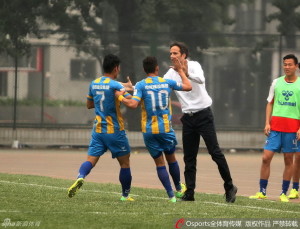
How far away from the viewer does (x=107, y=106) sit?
11.9 m

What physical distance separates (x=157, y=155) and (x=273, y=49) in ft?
54.8

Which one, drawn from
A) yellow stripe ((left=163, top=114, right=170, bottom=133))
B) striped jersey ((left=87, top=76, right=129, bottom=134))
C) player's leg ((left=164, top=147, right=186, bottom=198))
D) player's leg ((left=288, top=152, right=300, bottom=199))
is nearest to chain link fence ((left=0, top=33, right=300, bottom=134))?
player's leg ((left=288, top=152, right=300, bottom=199))

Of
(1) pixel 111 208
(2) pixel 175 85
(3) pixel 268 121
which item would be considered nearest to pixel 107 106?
(2) pixel 175 85

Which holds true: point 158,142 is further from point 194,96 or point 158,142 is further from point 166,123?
point 194,96

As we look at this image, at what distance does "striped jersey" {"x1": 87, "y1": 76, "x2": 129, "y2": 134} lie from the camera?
1187 cm

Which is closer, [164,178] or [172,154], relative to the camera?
[164,178]

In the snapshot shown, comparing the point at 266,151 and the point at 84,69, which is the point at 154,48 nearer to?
the point at 84,69

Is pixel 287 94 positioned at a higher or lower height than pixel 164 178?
higher

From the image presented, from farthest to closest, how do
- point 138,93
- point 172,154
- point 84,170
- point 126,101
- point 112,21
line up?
point 112,21 < point 172,154 < point 138,93 < point 84,170 < point 126,101

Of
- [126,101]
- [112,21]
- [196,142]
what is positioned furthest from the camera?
[112,21]

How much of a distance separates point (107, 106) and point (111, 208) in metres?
1.49

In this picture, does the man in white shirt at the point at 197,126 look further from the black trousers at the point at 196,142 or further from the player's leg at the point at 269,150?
the player's leg at the point at 269,150

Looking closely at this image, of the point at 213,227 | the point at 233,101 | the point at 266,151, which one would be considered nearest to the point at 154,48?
the point at 233,101

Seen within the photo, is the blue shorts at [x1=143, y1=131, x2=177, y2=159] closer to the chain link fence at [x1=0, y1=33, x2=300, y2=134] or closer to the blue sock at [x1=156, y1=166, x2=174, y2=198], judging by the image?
the blue sock at [x1=156, y1=166, x2=174, y2=198]
